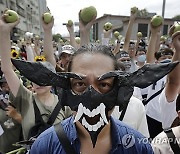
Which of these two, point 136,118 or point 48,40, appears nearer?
point 136,118

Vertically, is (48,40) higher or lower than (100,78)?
higher

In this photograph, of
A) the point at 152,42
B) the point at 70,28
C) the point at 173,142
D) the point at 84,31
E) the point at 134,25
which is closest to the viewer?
the point at 173,142

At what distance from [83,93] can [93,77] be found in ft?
0.30

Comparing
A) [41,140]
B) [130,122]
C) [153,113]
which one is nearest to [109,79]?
[41,140]

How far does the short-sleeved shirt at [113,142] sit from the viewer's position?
116cm

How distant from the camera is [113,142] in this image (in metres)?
1.18

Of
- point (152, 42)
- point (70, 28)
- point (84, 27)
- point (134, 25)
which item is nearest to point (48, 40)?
point (70, 28)

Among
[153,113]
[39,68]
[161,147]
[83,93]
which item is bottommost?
[153,113]

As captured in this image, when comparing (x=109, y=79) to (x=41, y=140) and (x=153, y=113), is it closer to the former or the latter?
(x=41, y=140)

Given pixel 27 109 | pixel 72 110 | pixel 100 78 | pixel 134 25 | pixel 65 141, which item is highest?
pixel 134 25

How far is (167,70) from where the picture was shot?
0.97m

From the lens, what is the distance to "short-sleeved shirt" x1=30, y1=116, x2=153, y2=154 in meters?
1.16

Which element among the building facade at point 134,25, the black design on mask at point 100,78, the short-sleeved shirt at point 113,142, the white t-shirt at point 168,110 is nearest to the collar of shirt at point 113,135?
the short-sleeved shirt at point 113,142

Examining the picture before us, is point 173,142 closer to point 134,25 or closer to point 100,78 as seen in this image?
point 100,78
